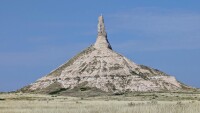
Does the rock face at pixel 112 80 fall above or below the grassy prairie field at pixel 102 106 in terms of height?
above

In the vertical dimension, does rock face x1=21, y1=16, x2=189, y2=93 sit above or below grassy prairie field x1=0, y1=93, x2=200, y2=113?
above

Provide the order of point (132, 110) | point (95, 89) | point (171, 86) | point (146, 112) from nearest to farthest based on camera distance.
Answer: point (146, 112)
point (132, 110)
point (95, 89)
point (171, 86)

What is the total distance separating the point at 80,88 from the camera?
603 ft

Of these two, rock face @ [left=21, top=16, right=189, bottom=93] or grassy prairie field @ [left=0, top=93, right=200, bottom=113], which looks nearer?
grassy prairie field @ [left=0, top=93, right=200, bottom=113]

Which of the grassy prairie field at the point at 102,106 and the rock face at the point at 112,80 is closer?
the grassy prairie field at the point at 102,106

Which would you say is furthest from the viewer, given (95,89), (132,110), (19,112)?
(95,89)

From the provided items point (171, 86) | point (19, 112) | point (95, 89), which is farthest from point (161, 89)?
point (19, 112)

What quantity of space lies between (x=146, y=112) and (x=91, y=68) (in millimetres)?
164314


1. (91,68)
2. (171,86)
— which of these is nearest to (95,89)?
(91,68)

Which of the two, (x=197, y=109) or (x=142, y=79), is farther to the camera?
(x=142, y=79)

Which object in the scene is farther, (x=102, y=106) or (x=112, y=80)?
(x=112, y=80)

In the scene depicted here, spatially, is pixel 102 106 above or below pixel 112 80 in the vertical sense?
below

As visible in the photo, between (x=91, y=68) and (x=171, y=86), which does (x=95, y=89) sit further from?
(x=171, y=86)

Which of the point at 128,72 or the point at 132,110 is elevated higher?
the point at 128,72
